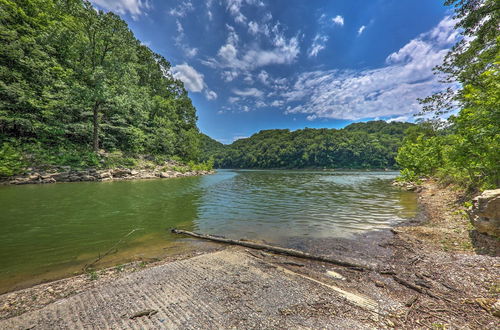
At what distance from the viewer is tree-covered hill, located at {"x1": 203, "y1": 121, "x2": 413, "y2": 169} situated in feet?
325

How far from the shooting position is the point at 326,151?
10725cm

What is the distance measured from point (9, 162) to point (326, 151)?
11297cm

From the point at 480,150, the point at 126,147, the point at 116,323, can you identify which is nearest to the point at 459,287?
the point at 116,323

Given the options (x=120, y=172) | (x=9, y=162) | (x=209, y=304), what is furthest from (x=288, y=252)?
(x=120, y=172)

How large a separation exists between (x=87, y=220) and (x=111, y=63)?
25.7m

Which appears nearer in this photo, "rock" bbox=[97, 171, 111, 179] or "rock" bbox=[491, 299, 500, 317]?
"rock" bbox=[491, 299, 500, 317]

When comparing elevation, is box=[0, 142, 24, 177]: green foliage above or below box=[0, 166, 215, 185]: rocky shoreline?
above

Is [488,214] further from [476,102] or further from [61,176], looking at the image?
[61,176]

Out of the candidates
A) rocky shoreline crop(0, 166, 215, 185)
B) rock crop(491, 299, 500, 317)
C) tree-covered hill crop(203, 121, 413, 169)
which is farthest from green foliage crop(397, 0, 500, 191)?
tree-covered hill crop(203, 121, 413, 169)

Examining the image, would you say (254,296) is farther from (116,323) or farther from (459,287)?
(459,287)

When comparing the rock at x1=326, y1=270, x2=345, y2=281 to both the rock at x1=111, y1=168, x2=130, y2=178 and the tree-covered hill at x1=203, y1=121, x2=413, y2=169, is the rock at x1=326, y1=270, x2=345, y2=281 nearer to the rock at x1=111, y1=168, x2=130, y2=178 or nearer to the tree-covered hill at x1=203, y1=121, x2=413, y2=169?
the rock at x1=111, y1=168, x2=130, y2=178

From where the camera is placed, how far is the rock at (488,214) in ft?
15.7

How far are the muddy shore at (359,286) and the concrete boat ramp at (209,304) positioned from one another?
21mm

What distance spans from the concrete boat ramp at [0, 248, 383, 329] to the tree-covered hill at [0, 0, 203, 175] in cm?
2175
